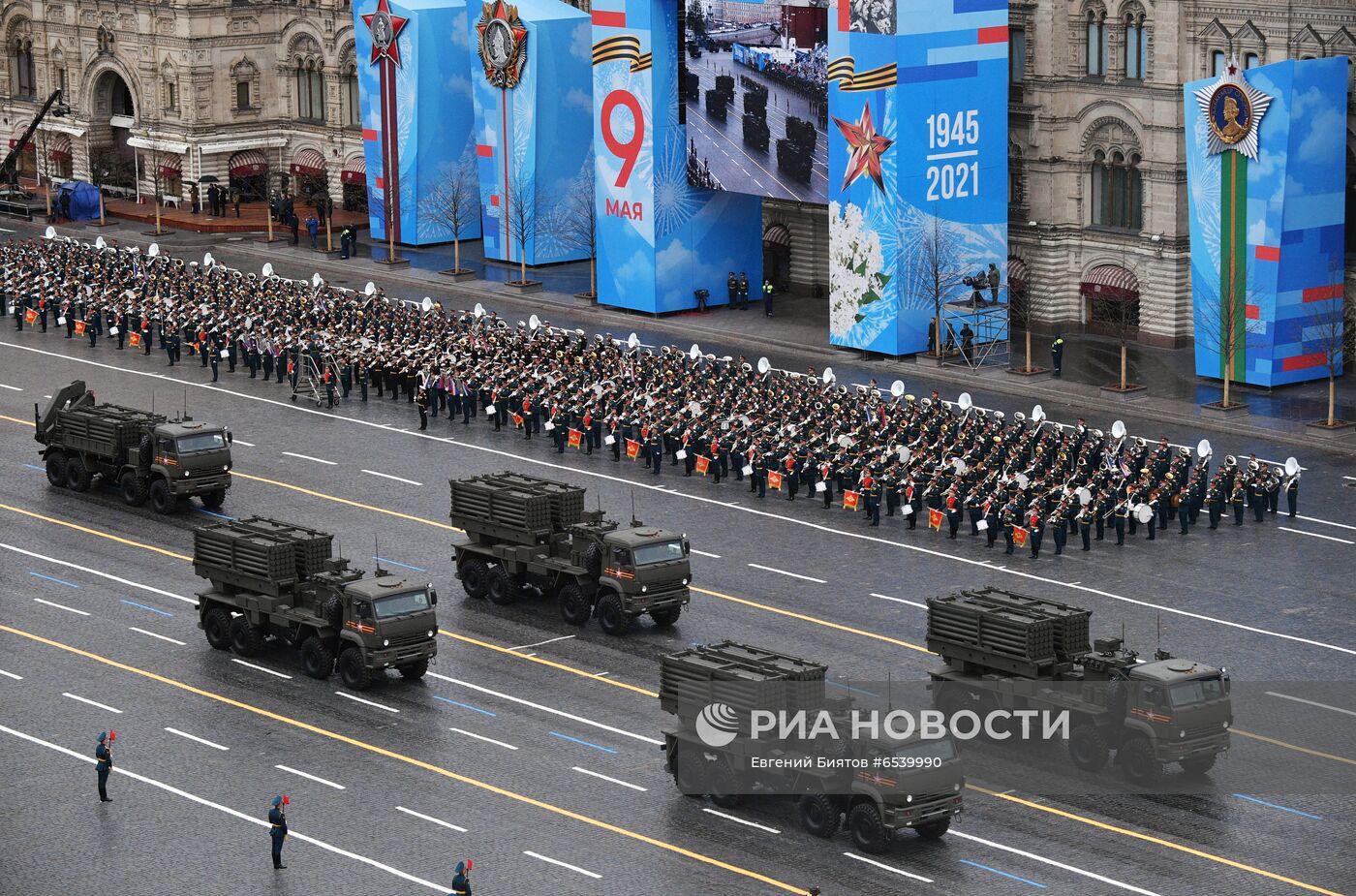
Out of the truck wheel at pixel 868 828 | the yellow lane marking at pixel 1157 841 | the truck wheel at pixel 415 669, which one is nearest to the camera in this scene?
the yellow lane marking at pixel 1157 841

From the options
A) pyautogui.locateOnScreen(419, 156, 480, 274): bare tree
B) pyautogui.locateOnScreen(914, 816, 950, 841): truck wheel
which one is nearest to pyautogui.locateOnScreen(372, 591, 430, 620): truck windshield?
pyautogui.locateOnScreen(914, 816, 950, 841): truck wheel

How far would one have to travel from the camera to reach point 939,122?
95.4 m

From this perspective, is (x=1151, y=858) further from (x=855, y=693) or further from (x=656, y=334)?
(x=656, y=334)

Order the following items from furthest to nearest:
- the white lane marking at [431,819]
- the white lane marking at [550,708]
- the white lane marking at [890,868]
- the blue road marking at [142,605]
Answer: the blue road marking at [142,605] < the white lane marking at [550,708] < the white lane marking at [431,819] < the white lane marking at [890,868]

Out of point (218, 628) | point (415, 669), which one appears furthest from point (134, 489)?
point (415, 669)

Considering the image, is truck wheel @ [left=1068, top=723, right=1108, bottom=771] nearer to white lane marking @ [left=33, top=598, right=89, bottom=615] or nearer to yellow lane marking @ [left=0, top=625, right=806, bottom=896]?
yellow lane marking @ [left=0, top=625, right=806, bottom=896]

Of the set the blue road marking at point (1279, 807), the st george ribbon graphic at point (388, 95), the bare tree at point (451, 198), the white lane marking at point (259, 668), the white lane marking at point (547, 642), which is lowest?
the blue road marking at point (1279, 807)

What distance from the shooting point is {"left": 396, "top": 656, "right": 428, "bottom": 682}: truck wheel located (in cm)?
6022

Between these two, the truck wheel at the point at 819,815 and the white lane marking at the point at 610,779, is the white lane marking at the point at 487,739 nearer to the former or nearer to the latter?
the white lane marking at the point at 610,779

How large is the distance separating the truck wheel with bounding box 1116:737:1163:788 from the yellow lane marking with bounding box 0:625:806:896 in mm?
8943

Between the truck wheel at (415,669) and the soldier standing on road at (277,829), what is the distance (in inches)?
411

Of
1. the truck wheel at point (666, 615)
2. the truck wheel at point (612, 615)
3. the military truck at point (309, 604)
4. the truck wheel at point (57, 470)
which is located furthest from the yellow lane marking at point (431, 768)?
the truck wheel at point (57, 470)

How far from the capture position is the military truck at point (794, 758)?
49.2 metres

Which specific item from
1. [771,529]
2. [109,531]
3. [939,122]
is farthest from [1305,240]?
[109,531]
